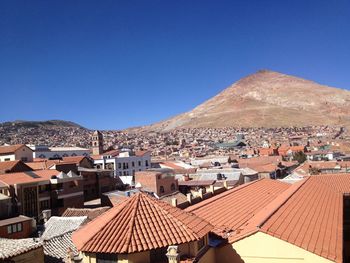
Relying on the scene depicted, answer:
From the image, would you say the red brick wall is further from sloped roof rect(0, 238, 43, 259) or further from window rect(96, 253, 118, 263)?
window rect(96, 253, 118, 263)

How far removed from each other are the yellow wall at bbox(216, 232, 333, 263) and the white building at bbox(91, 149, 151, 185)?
177 feet

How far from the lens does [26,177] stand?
40531mm

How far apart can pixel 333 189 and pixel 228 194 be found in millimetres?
9126

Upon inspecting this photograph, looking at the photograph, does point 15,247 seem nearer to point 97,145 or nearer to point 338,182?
point 338,182

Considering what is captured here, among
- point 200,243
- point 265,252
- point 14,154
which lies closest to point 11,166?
point 14,154

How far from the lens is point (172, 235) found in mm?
12977

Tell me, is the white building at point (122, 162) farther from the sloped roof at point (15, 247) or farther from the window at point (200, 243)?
the window at point (200, 243)

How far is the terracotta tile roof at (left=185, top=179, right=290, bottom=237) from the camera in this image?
59.7ft

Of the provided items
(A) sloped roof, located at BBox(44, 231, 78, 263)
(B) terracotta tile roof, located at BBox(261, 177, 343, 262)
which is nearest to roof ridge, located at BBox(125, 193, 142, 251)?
(B) terracotta tile roof, located at BBox(261, 177, 343, 262)

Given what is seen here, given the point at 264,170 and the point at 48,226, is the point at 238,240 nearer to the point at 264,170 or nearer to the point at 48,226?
the point at 48,226

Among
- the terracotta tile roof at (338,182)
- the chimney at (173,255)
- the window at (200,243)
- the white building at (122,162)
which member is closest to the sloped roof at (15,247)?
the window at (200,243)

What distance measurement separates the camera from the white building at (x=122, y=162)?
6844 centimetres

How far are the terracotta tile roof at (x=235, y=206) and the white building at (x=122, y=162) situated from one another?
42.2m

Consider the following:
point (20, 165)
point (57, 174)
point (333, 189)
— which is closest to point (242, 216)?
point (333, 189)
